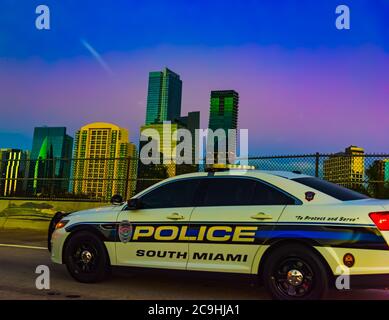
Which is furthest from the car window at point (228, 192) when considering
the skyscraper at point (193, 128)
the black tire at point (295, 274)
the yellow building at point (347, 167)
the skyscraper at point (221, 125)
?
the skyscraper at point (193, 128)

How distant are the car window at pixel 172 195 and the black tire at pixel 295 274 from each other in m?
1.43

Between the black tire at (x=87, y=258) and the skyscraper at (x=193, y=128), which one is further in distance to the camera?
the skyscraper at (x=193, y=128)

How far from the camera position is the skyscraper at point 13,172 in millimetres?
16844

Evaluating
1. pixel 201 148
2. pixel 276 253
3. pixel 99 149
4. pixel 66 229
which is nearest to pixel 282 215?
pixel 276 253

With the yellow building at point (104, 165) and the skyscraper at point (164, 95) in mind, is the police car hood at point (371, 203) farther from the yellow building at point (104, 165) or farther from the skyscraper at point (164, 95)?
the skyscraper at point (164, 95)

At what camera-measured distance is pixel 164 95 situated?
2502 cm

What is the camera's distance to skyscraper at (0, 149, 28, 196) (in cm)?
1684

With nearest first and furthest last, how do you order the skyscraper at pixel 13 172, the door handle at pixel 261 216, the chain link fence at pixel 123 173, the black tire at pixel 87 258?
the door handle at pixel 261 216 → the black tire at pixel 87 258 → the chain link fence at pixel 123 173 → the skyscraper at pixel 13 172

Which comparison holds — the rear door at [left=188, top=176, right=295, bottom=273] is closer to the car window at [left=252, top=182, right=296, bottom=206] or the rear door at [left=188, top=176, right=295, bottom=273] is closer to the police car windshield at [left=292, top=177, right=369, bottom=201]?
the car window at [left=252, top=182, right=296, bottom=206]

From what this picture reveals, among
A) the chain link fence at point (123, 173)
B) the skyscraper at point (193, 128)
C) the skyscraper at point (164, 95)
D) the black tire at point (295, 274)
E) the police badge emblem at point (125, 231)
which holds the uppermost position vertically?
the skyscraper at point (164, 95)

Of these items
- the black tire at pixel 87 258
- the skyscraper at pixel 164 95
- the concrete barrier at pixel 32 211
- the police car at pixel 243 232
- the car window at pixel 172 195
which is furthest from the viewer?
the skyscraper at pixel 164 95

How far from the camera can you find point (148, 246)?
A: 6406 millimetres

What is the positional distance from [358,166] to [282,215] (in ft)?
23.5

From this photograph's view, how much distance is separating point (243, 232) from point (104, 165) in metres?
10.2
